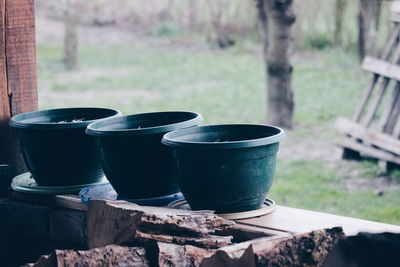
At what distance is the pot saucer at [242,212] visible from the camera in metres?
2.35

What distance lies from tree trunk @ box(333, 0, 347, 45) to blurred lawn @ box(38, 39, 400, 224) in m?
0.26

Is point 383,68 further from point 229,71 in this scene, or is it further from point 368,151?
point 229,71

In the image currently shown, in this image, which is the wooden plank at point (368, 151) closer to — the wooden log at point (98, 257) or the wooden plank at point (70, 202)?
the wooden plank at point (70, 202)

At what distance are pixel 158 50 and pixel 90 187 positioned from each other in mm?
13734

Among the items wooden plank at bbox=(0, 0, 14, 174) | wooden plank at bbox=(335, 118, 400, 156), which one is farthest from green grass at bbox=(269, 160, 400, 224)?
wooden plank at bbox=(0, 0, 14, 174)

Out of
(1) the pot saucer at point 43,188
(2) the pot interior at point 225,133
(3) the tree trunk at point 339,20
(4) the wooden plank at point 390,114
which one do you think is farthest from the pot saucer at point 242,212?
(3) the tree trunk at point 339,20

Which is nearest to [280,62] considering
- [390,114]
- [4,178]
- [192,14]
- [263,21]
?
[263,21]

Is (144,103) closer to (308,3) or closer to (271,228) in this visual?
(308,3)

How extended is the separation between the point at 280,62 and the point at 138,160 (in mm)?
5917

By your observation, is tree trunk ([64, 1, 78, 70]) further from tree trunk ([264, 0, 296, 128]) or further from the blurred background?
tree trunk ([264, 0, 296, 128])

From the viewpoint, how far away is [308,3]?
46.0ft

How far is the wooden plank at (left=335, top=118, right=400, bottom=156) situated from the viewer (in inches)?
261

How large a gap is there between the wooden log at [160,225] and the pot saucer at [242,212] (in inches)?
3.7

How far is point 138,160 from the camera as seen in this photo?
248 cm
